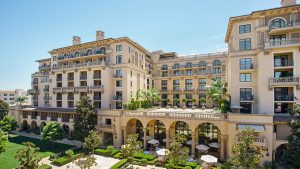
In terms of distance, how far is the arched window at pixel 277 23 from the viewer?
29.2 m

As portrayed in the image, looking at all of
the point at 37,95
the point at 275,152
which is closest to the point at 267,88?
the point at 275,152

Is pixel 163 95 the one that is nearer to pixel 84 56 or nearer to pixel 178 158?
pixel 84 56

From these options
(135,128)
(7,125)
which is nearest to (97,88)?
(135,128)

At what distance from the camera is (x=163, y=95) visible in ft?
224

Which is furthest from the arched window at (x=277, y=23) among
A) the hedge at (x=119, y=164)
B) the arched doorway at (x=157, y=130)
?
the hedge at (x=119, y=164)

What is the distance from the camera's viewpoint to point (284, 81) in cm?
2734

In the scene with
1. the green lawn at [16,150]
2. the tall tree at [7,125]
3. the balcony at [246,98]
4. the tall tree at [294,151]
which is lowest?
the green lawn at [16,150]

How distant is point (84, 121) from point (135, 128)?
12416 mm

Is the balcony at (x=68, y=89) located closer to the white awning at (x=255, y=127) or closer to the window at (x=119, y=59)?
the window at (x=119, y=59)

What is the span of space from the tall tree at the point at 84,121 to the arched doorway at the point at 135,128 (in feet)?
27.6

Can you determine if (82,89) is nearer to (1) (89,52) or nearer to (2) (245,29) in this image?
(1) (89,52)

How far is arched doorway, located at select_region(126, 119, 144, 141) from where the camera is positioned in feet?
129

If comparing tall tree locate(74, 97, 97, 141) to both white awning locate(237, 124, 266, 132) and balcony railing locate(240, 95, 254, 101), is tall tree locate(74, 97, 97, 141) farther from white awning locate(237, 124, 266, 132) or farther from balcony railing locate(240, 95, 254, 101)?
balcony railing locate(240, 95, 254, 101)

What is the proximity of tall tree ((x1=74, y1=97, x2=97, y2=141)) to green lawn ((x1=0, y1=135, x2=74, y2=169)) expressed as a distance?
6207 mm
